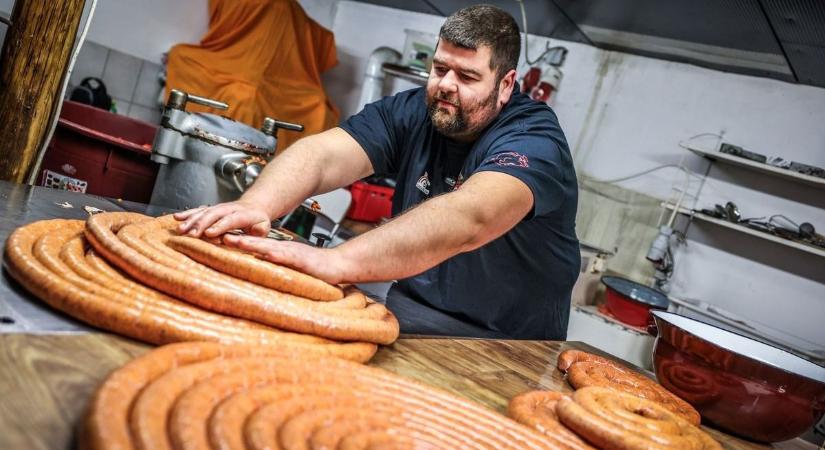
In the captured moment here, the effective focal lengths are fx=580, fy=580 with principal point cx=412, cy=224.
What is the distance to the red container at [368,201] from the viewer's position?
4.70 metres

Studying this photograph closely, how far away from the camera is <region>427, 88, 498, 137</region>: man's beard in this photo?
77.2 inches

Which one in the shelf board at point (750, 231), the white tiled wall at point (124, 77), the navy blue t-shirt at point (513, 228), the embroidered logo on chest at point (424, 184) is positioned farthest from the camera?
the white tiled wall at point (124, 77)

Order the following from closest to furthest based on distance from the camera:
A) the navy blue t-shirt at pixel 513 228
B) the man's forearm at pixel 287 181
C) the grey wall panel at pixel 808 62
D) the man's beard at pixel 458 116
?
the man's forearm at pixel 287 181, the navy blue t-shirt at pixel 513 228, the man's beard at pixel 458 116, the grey wall panel at pixel 808 62

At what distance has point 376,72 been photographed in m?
5.95

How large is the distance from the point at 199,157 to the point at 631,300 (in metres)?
2.96

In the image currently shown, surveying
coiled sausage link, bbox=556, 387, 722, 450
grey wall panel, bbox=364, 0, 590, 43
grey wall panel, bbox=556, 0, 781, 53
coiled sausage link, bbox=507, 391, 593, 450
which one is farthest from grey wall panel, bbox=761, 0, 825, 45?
coiled sausage link, bbox=507, 391, 593, 450

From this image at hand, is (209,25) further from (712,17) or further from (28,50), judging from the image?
(712,17)

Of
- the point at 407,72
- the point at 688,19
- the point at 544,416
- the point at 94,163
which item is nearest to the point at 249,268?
the point at 544,416

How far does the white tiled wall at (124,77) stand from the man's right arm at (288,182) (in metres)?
3.71

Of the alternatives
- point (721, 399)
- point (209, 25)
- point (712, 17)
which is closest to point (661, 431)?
point (721, 399)

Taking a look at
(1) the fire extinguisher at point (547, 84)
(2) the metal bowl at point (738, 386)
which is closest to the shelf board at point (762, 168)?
(1) the fire extinguisher at point (547, 84)

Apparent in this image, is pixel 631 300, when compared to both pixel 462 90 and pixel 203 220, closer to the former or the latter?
pixel 462 90

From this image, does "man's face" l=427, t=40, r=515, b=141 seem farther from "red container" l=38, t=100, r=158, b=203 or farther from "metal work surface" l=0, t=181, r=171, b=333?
"red container" l=38, t=100, r=158, b=203

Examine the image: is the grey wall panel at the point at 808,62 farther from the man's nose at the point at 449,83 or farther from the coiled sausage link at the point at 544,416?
the coiled sausage link at the point at 544,416
